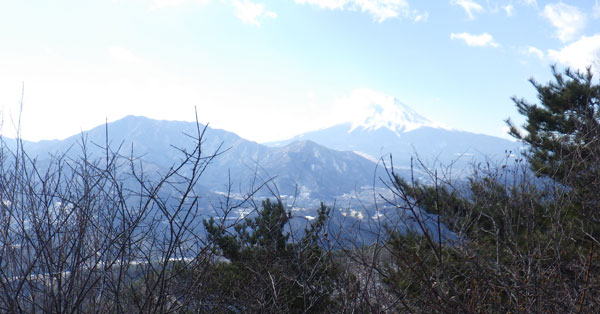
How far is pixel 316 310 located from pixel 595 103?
281 inches

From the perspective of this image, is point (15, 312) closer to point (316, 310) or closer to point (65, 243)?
point (65, 243)

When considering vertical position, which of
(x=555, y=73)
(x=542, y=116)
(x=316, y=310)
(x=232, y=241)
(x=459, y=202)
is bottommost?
(x=316, y=310)

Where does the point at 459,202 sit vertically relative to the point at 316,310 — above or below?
above

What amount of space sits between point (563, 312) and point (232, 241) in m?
6.89

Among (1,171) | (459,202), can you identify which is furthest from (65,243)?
(459,202)

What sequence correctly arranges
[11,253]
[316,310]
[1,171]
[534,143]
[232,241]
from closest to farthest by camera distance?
[11,253]
[1,171]
[316,310]
[232,241]
[534,143]

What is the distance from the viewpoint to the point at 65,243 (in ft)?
8.43

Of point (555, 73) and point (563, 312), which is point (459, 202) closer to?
point (555, 73)

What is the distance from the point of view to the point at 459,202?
9664 mm

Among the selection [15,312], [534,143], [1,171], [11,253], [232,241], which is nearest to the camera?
[15,312]

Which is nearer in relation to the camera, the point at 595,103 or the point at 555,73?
the point at 595,103

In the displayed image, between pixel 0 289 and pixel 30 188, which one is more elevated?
pixel 30 188

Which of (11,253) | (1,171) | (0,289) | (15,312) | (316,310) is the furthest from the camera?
(316,310)

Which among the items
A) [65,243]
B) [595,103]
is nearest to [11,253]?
[65,243]
